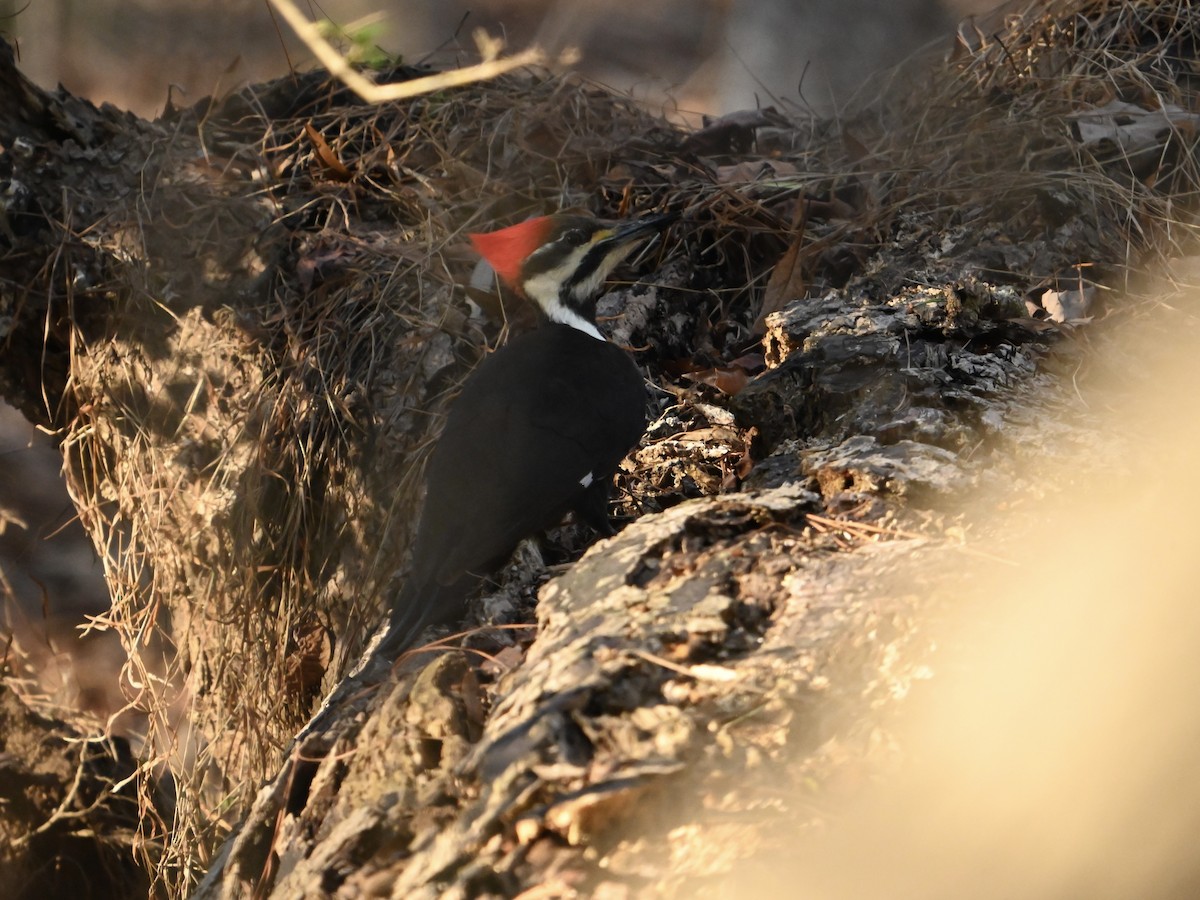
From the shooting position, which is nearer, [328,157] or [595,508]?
[595,508]

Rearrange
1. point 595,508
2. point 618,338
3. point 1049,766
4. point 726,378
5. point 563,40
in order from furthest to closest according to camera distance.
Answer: point 563,40 < point 618,338 < point 726,378 < point 595,508 < point 1049,766

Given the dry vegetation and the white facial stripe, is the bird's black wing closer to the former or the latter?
the dry vegetation

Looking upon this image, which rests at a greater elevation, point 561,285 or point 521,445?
point 561,285

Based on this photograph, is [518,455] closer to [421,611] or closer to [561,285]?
[421,611]

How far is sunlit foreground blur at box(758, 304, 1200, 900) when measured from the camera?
46.3 inches

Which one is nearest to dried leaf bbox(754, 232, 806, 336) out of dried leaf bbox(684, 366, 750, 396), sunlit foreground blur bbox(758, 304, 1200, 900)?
dried leaf bbox(684, 366, 750, 396)

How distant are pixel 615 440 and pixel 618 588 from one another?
1.05m

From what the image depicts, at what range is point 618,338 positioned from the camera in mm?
3410

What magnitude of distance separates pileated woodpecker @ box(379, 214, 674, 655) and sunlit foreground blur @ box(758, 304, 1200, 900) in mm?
1170

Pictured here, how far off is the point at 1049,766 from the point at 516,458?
5.28 feet

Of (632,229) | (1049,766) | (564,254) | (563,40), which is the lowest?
(1049,766)

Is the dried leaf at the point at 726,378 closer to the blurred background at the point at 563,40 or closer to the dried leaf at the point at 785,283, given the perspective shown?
the dried leaf at the point at 785,283

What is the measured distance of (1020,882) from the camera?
3.87 ft

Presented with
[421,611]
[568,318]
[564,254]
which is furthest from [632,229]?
[421,611]
